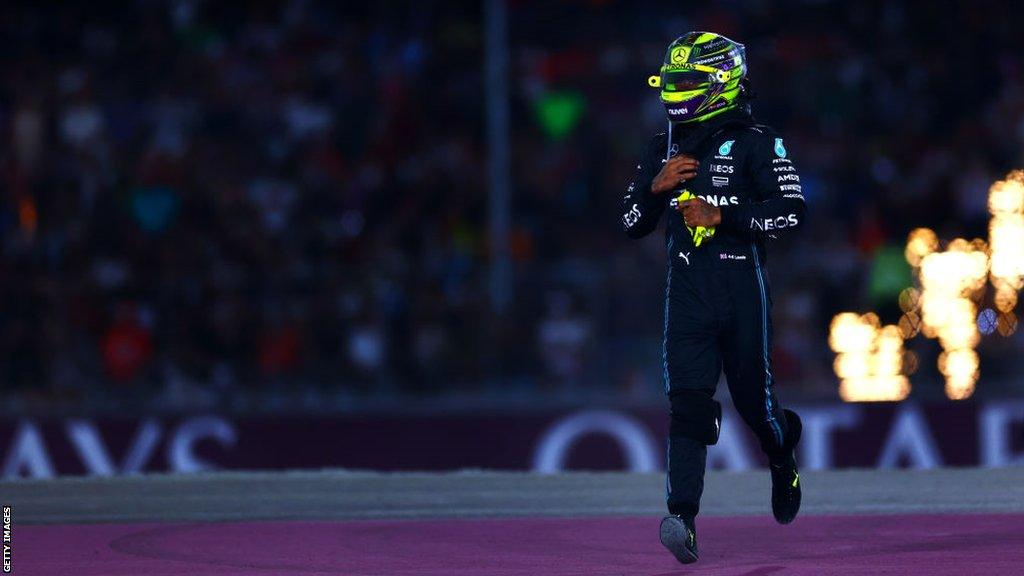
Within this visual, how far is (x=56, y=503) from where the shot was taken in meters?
9.95

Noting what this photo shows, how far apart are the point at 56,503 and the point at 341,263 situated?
7039mm

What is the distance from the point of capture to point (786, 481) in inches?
317

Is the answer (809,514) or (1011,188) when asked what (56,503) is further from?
(1011,188)

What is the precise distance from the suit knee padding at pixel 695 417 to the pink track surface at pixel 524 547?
0.50 meters

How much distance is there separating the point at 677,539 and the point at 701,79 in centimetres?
189

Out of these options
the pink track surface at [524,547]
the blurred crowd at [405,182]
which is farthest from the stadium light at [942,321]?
the pink track surface at [524,547]

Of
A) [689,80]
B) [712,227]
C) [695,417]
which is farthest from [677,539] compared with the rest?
[689,80]

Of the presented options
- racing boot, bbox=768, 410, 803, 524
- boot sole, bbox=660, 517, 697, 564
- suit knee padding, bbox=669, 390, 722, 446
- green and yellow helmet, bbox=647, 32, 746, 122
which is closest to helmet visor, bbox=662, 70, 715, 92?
green and yellow helmet, bbox=647, 32, 746, 122

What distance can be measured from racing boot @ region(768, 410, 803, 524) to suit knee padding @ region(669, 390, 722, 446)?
1.99ft

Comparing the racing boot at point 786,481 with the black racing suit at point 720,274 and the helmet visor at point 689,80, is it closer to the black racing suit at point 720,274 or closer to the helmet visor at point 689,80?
the black racing suit at point 720,274

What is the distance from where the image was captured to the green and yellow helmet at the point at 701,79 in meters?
7.72

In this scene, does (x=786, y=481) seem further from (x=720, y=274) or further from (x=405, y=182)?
(x=405, y=182)

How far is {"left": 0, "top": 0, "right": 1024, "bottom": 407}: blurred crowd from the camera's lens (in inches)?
599

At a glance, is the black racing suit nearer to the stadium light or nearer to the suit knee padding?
the suit knee padding
